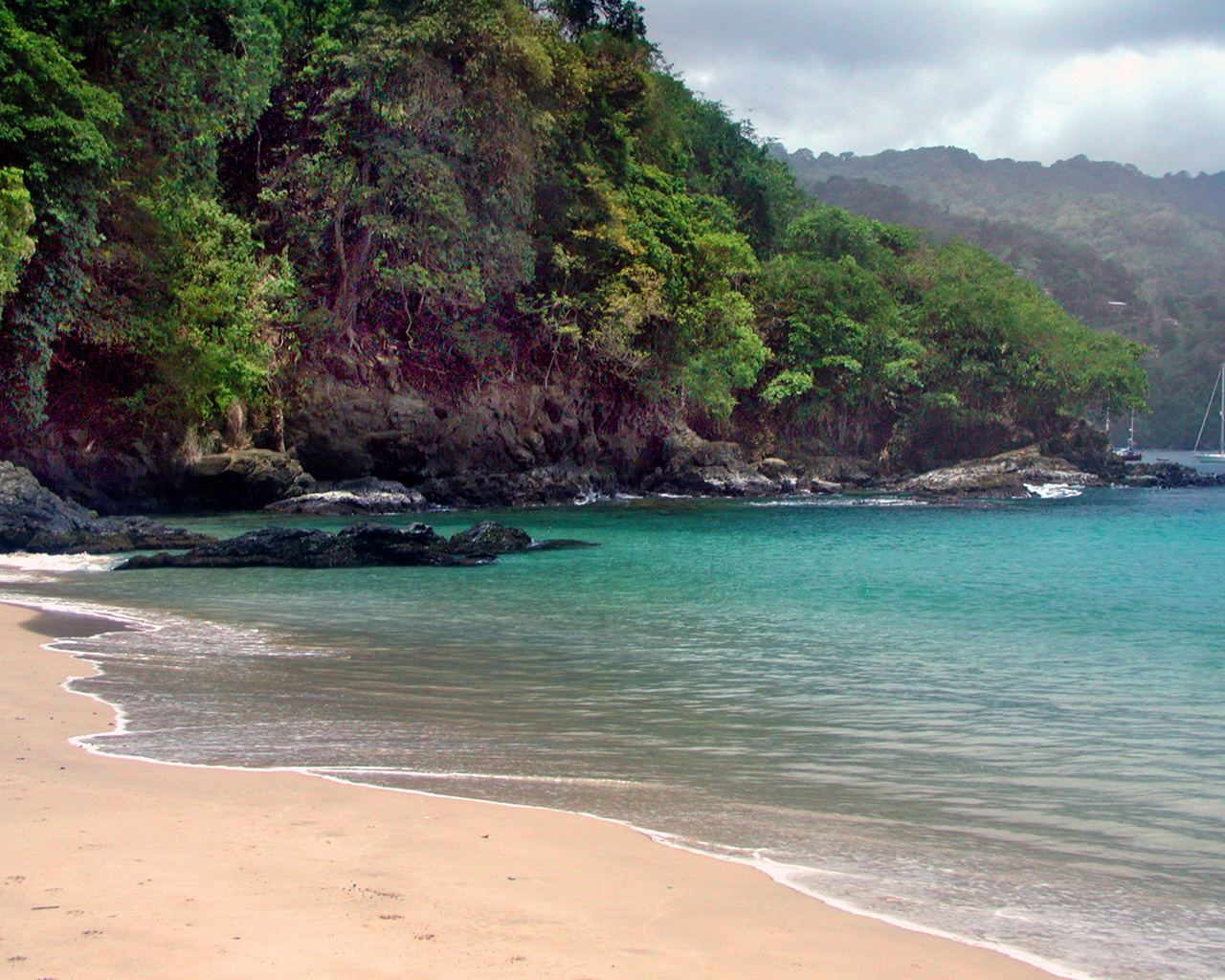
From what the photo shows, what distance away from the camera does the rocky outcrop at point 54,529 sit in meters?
16.1

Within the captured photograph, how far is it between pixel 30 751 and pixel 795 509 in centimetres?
2499

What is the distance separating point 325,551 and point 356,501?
10428mm

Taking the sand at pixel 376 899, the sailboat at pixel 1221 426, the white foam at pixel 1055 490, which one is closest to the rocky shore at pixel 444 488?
the white foam at pixel 1055 490

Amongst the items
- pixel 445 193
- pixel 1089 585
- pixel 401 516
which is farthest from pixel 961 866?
pixel 445 193

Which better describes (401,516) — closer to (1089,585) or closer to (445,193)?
(445,193)

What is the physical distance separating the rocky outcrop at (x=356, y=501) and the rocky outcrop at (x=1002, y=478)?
16709 mm

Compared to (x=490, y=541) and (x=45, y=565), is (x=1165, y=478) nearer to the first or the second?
(x=490, y=541)

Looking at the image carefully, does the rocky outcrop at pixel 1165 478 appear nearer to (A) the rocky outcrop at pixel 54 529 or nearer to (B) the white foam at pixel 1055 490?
(B) the white foam at pixel 1055 490

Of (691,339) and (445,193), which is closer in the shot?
(445,193)

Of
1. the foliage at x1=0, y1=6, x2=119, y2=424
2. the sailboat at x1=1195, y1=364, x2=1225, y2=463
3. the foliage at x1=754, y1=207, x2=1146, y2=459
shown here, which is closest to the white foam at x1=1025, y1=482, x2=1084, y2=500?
the foliage at x1=754, y1=207, x2=1146, y2=459

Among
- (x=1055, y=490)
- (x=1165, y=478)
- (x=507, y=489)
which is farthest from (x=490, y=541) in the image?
(x=1165, y=478)

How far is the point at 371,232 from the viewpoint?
26.0 m

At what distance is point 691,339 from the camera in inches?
1318

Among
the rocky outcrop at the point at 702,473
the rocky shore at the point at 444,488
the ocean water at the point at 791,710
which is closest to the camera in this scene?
the ocean water at the point at 791,710
